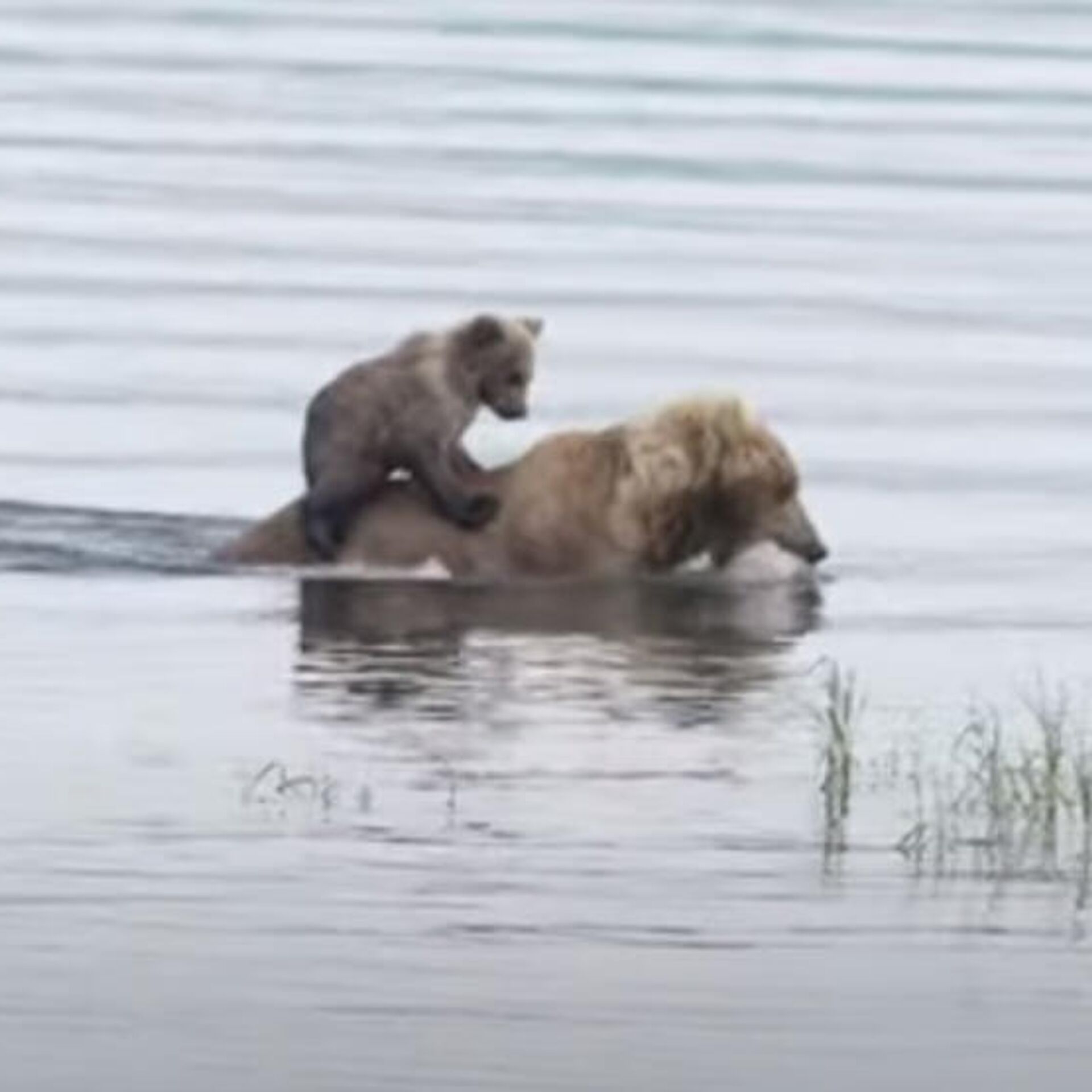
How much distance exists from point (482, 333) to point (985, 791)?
500 cm

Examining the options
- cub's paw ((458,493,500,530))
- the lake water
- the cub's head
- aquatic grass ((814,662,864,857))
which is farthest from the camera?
the cub's head

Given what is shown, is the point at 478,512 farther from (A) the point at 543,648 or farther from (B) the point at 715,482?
(A) the point at 543,648

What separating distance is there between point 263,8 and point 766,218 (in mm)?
20672

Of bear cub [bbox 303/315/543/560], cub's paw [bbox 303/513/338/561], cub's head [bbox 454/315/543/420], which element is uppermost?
cub's head [bbox 454/315/543/420]

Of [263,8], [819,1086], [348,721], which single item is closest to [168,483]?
[348,721]

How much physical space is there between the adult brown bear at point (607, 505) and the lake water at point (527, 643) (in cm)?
21

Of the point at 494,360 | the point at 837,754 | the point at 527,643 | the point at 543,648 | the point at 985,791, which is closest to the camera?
the point at 985,791

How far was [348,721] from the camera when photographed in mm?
15898

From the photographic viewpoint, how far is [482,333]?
1938 centimetres

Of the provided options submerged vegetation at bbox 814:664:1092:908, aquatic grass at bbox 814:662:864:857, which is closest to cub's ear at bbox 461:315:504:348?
aquatic grass at bbox 814:662:864:857

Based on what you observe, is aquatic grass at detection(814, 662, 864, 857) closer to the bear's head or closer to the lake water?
the lake water

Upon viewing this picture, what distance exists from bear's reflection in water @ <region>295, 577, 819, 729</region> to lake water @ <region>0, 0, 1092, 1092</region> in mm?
30

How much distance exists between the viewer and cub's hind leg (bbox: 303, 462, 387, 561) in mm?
18953

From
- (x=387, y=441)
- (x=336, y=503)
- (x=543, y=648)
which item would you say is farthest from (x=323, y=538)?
(x=543, y=648)
